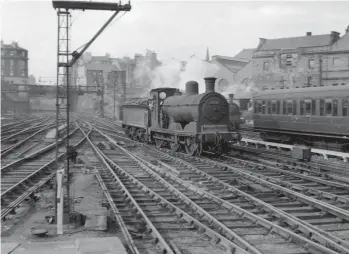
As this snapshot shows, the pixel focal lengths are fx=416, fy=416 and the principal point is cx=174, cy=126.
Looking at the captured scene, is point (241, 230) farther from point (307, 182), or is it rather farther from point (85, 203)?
point (307, 182)

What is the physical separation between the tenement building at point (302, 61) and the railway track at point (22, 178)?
3078cm

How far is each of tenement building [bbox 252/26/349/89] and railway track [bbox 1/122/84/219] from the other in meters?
30.8

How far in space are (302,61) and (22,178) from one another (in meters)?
39.4

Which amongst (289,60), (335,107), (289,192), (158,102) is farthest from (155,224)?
(289,60)

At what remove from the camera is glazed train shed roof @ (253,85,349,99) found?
55.0ft

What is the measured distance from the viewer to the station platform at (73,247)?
5844 millimetres

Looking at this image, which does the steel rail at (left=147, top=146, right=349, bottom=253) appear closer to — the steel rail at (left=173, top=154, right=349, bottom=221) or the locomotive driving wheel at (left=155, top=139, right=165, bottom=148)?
the steel rail at (left=173, top=154, right=349, bottom=221)

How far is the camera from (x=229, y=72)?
55125 millimetres

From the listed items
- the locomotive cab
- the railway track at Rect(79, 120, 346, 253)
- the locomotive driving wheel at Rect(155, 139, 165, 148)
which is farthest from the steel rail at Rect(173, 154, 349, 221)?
the locomotive cab

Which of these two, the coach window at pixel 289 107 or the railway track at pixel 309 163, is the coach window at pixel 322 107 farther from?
the railway track at pixel 309 163

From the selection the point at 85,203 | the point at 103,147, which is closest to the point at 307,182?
the point at 85,203

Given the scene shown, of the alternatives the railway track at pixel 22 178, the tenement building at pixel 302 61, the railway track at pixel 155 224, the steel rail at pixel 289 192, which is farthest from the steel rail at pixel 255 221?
the tenement building at pixel 302 61

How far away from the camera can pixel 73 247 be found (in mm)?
6082

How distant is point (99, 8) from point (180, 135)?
25.9ft
